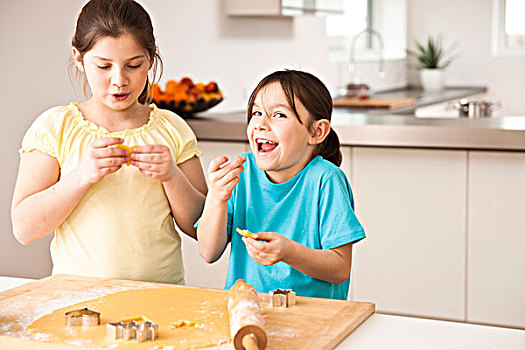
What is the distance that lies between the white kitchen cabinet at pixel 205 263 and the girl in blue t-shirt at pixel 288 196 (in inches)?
49.1

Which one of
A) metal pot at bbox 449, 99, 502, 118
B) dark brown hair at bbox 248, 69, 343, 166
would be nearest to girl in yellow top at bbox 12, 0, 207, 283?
dark brown hair at bbox 248, 69, 343, 166

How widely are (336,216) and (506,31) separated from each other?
17.8 ft

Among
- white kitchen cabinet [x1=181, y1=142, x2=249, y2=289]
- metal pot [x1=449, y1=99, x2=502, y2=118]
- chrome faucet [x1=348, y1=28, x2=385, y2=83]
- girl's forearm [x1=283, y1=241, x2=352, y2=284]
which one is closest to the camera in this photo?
girl's forearm [x1=283, y1=241, x2=352, y2=284]

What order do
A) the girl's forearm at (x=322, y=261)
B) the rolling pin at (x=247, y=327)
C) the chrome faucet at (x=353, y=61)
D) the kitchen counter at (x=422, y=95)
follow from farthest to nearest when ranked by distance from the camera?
the chrome faucet at (x=353, y=61), the kitchen counter at (x=422, y=95), the girl's forearm at (x=322, y=261), the rolling pin at (x=247, y=327)

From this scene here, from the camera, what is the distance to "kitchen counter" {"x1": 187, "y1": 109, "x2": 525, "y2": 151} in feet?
7.57

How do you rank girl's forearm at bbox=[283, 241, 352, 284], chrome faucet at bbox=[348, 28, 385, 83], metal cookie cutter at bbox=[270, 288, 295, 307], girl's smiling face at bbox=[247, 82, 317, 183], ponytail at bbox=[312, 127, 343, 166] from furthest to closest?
chrome faucet at bbox=[348, 28, 385, 83] → ponytail at bbox=[312, 127, 343, 166] → girl's smiling face at bbox=[247, 82, 317, 183] → girl's forearm at bbox=[283, 241, 352, 284] → metal cookie cutter at bbox=[270, 288, 295, 307]

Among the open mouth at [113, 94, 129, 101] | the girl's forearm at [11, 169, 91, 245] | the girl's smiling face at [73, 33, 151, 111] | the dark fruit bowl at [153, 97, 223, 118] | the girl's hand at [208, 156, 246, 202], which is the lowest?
the girl's forearm at [11, 169, 91, 245]

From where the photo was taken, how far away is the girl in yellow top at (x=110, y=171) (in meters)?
1.32

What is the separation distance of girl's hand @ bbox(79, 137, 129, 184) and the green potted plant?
503cm

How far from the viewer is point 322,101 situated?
4.57 feet

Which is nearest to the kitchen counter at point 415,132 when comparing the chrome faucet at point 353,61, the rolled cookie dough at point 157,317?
the rolled cookie dough at point 157,317

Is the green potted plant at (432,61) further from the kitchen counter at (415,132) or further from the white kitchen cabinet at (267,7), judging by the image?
the kitchen counter at (415,132)

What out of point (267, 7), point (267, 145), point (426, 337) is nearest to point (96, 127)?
point (267, 145)

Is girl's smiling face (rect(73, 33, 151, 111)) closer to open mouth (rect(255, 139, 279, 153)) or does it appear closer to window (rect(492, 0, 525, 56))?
open mouth (rect(255, 139, 279, 153))
